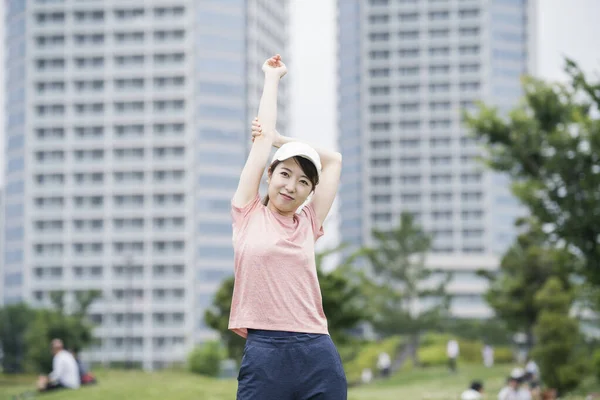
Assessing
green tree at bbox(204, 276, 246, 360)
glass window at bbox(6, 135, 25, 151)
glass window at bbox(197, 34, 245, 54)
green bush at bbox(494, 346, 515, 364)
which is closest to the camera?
green tree at bbox(204, 276, 246, 360)

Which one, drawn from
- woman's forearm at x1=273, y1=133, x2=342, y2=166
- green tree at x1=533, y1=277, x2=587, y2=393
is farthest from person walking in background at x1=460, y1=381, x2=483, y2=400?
woman's forearm at x1=273, y1=133, x2=342, y2=166

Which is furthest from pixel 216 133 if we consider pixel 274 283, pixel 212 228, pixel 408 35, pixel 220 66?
pixel 274 283

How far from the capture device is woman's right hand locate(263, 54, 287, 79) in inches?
175

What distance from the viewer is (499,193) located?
355 ft

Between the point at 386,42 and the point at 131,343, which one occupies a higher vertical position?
the point at 386,42

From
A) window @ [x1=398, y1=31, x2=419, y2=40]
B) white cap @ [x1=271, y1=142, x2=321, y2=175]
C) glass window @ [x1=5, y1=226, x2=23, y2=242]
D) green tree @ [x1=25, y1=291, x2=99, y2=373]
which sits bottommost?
green tree @ [x1=25, y1=291, x2=99, y2=373]

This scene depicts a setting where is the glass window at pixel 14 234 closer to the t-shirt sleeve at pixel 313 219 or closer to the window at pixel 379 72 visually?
the window at pixel 379 72

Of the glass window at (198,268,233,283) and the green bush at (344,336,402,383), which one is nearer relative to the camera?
the green bush at (344,336,402,383)

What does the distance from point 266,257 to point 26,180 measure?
311 feet

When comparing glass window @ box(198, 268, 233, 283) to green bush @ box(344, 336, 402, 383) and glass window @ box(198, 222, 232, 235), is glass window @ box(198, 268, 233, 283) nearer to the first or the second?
glass window @ box(198, 222, 232, 235)

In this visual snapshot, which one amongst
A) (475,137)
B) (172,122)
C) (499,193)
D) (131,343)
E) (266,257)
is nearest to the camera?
(266,257)

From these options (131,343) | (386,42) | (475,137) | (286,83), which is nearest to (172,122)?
(286,83)

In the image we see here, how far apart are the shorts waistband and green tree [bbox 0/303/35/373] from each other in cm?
5888

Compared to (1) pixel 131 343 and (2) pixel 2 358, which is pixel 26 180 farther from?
(2) pixel 2 358
